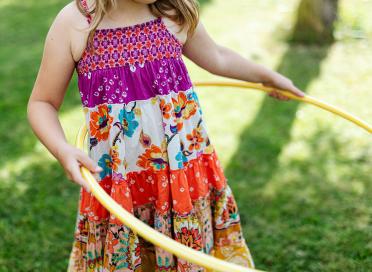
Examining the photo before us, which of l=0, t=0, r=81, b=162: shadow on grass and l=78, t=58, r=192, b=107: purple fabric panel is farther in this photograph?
l=0, t=0, r=81, b=162: shadow on grass

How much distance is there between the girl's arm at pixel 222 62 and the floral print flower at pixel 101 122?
20.1 inches

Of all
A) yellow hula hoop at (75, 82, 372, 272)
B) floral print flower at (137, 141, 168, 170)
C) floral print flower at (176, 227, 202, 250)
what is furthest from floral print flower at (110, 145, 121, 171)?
floral print flower at (176, 227, 202, 250)

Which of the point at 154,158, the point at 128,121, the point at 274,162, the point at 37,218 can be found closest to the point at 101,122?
the point at 128,121

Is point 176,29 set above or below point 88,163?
above

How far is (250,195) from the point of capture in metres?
3.99

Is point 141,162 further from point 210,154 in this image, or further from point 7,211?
point 7,211

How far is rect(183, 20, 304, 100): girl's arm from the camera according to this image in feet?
7.84

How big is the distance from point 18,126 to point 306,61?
3161 millimetres

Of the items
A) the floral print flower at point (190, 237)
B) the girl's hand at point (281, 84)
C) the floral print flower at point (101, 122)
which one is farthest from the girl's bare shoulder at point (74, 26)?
the girl's hand at point (281, 84)

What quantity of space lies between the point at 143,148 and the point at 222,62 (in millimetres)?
595

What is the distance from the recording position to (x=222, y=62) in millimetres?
2488

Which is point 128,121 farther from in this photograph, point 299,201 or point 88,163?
point 299,201

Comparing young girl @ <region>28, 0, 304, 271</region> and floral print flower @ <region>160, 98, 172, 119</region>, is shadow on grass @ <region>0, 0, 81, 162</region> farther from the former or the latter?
floral print flower @ <region>160, 98, 172, 119</region>

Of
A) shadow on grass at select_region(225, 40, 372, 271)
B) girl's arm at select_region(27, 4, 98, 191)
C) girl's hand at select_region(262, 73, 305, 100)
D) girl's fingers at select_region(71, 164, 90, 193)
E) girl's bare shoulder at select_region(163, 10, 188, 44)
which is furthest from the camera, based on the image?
shadow on grass at select_region(225, 40, 372, 271)
